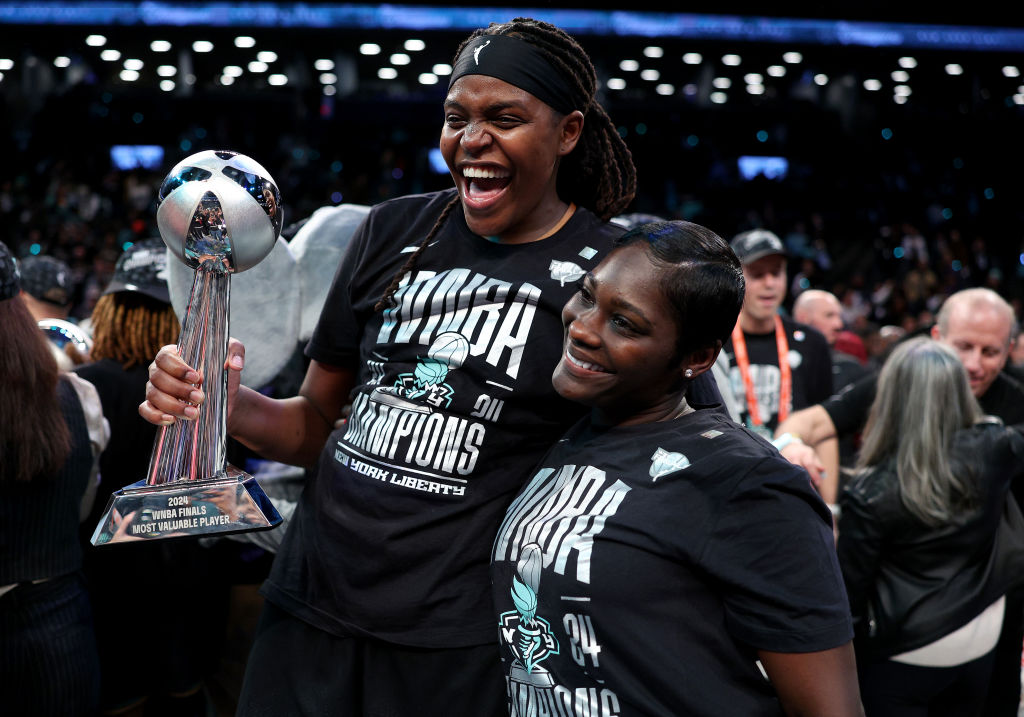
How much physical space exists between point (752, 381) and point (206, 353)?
2.98 m

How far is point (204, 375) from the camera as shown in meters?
1.40

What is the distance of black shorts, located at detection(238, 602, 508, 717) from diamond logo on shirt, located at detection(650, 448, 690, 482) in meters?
0.39

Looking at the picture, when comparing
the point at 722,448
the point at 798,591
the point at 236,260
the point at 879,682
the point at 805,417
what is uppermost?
the point at 236,260

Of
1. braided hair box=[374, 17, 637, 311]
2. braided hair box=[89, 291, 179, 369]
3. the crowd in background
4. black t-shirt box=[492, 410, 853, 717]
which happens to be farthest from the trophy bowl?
the crowd in background

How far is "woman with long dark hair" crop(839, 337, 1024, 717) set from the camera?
9.06 feet

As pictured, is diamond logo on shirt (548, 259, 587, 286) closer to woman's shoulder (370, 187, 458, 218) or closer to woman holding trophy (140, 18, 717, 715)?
woman holding trophy (140, 18, 717, 715)

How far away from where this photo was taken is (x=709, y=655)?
1.24 m

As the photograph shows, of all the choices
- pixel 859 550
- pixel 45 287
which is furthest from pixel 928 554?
pixel 45 287

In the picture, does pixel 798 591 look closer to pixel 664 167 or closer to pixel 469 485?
pixel 469 485

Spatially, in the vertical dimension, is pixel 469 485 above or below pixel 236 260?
below

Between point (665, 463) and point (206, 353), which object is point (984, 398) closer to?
point (665, 463)

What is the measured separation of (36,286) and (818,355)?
127 inches

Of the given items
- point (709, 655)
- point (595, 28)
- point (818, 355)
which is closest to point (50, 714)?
point (709, 655)

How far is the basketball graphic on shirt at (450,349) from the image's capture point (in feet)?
4.85
